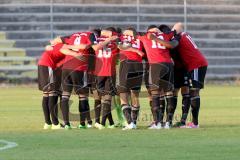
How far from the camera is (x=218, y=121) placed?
19062mm

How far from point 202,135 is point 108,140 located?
1.80 m

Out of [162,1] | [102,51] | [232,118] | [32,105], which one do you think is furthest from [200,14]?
[102,51]

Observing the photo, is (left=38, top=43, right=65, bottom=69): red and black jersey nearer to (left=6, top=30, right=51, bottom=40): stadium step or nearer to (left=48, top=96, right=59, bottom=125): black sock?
(left=48, top=96, right=59, bottom=125): black sock

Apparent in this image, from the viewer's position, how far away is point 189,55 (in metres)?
17.4

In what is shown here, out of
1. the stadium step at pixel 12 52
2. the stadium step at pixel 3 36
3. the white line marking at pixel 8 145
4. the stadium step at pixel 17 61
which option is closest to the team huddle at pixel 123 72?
the white line marking at pixel 8 145

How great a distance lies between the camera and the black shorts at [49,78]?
57.5 feet

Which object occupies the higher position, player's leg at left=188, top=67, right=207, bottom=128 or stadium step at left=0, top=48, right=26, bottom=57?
player's leg at left=188, top=67, right=207, bottom=128

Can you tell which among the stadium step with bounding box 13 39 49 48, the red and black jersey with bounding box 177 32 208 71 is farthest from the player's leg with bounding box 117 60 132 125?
the stadium step with bounding box 13 39 49 48

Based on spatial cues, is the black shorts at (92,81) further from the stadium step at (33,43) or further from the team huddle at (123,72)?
the stadium step at (33,43)

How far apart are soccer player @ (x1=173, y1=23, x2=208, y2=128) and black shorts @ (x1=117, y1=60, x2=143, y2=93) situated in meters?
0.95

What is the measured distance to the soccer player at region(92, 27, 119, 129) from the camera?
56.0 feet

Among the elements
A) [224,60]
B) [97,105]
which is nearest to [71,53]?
[97,105]

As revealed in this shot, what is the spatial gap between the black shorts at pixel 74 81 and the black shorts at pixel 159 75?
1.25 metres

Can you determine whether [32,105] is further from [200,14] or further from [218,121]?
[200,14]
